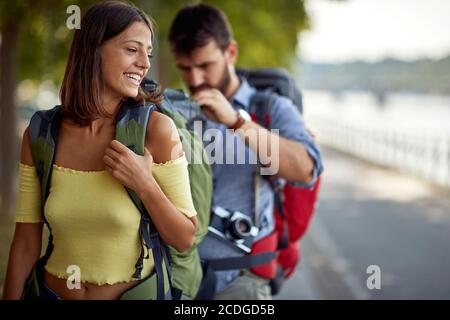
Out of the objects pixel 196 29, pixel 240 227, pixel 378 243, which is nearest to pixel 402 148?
pixel 378 243

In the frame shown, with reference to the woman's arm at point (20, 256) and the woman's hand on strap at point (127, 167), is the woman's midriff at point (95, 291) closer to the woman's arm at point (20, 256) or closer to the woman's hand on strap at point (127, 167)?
the woman's arm at point (20, 256)

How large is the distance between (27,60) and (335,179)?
26.5ft

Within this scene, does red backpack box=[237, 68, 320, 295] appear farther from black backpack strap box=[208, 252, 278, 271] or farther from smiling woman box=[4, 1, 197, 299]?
smiling woman box=[4, 1, 197, 299]

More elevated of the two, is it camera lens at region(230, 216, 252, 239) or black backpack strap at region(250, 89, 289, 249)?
black backpack strap at region(250, 89, 289, 249)

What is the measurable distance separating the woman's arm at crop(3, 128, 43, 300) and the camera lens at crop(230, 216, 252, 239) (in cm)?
80

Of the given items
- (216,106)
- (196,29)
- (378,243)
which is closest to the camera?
(216,106)

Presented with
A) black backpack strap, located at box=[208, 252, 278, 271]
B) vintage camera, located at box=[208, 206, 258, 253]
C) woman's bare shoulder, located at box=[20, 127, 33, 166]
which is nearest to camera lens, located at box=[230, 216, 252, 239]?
vintage camera, located at box=[208, 206, 258, 253]

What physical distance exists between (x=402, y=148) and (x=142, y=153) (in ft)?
57.0

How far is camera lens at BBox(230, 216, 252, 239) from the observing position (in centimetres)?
255

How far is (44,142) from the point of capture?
1.86 meters

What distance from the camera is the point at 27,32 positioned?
1072cm

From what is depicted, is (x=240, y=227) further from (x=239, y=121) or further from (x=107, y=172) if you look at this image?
(x=107, y=172)

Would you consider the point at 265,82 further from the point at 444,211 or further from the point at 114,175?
the point at 444,211
